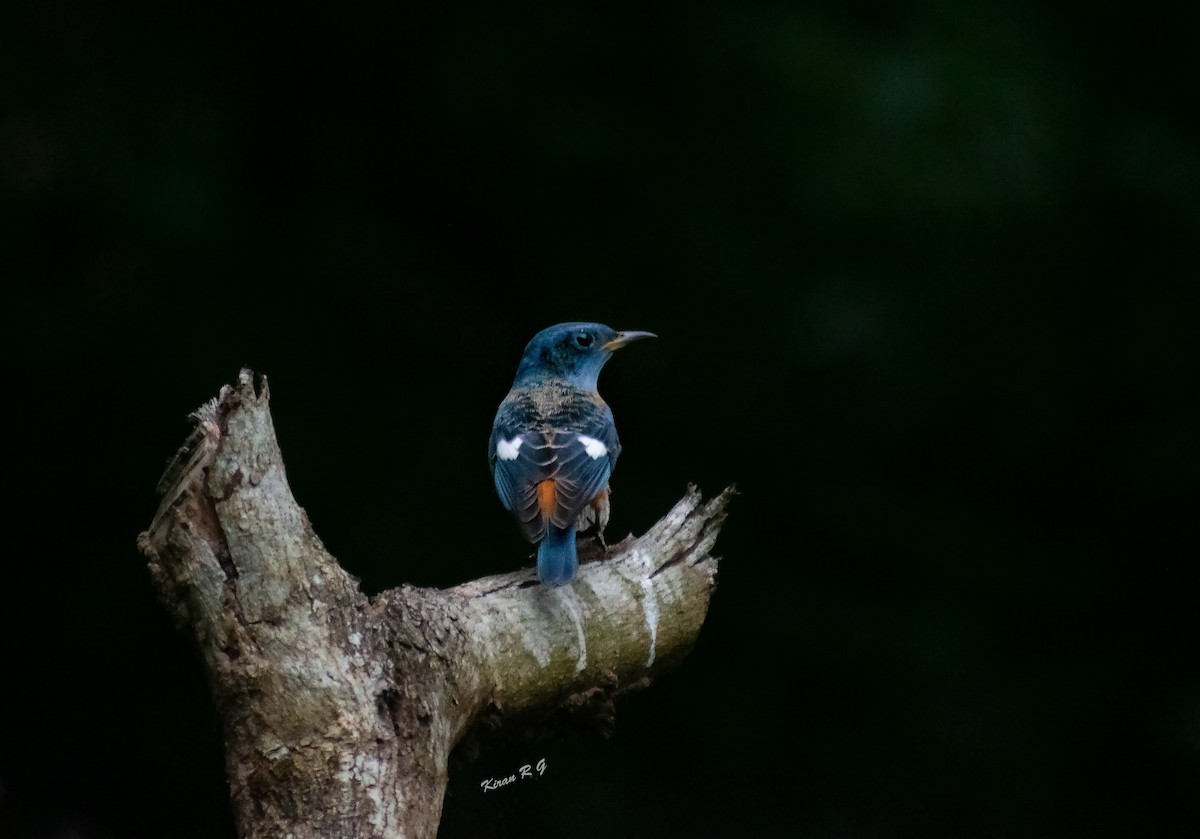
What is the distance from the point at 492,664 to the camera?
2.57 meters

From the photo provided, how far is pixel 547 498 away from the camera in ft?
9.75

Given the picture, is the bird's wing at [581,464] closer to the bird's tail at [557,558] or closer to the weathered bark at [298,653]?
the bird's tail at [557,558]

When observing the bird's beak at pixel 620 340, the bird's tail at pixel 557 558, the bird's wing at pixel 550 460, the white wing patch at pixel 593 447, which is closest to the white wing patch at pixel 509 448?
the bird's wing at pixel 550 460

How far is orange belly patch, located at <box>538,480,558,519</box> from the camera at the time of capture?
2.94m

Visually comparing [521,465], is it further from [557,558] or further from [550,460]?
[557,558]

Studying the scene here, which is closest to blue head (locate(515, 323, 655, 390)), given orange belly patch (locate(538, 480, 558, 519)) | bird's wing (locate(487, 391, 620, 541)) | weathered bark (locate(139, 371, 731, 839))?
bird's wing (locate(487, 391, 620, 541))

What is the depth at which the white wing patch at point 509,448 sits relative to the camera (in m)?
3.18

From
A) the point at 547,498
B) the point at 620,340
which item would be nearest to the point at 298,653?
the point at 547,498

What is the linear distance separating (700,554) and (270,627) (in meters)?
1.06

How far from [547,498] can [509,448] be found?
28 centimetres

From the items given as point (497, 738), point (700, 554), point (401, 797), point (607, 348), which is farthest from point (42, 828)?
point (607, 348)

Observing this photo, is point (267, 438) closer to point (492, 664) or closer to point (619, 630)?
point (492, 664)

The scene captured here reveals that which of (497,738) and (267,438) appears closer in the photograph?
(267,438)

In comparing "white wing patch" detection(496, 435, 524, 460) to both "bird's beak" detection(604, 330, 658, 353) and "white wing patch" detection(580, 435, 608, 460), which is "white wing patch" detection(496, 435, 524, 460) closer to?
"white wing patch" detection(580, 435, 608, 460)
